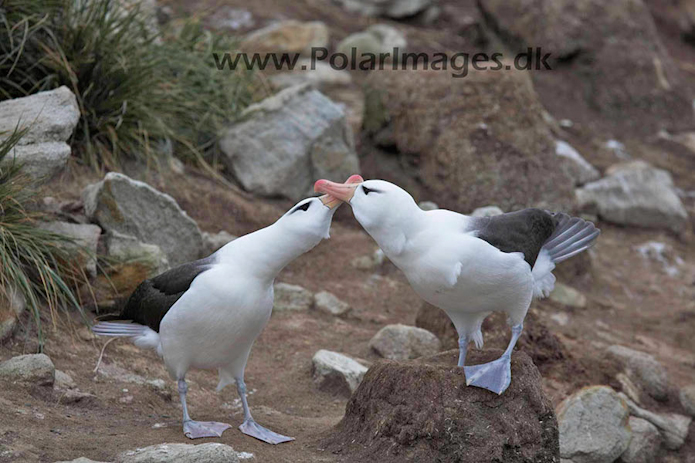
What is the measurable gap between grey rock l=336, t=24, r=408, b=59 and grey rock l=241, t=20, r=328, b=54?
14.4 inches

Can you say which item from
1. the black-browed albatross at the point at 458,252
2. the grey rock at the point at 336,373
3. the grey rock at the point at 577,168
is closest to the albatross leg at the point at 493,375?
the black-browed albatross at the point at 458,252

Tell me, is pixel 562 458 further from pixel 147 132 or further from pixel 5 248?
pixel 147 132

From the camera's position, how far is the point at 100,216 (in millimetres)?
6289

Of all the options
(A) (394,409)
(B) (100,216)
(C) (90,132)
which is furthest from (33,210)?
(A) (394,409)

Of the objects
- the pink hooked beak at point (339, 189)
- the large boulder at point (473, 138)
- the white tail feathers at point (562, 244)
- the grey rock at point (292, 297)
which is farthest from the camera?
the large boulder at point (473, 138)

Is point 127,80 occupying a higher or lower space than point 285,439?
higher

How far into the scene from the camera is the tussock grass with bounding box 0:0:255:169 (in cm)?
722

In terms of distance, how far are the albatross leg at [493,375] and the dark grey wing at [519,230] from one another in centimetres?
50

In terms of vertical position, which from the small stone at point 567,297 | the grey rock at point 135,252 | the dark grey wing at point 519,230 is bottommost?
the small stone at point 567,297

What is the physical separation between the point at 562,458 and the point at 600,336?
2.52m

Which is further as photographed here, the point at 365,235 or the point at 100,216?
the point at 365,235

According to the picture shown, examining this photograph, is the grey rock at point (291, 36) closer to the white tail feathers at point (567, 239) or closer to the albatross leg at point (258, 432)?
the white tail feathers at point (567, 239)

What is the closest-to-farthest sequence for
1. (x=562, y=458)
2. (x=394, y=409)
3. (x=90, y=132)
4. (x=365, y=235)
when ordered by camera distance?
(x=394, y=409) → (x=562, y=458) → (x=90, y=132) → (x=365, y=235)

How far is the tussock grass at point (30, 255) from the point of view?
5.32m
